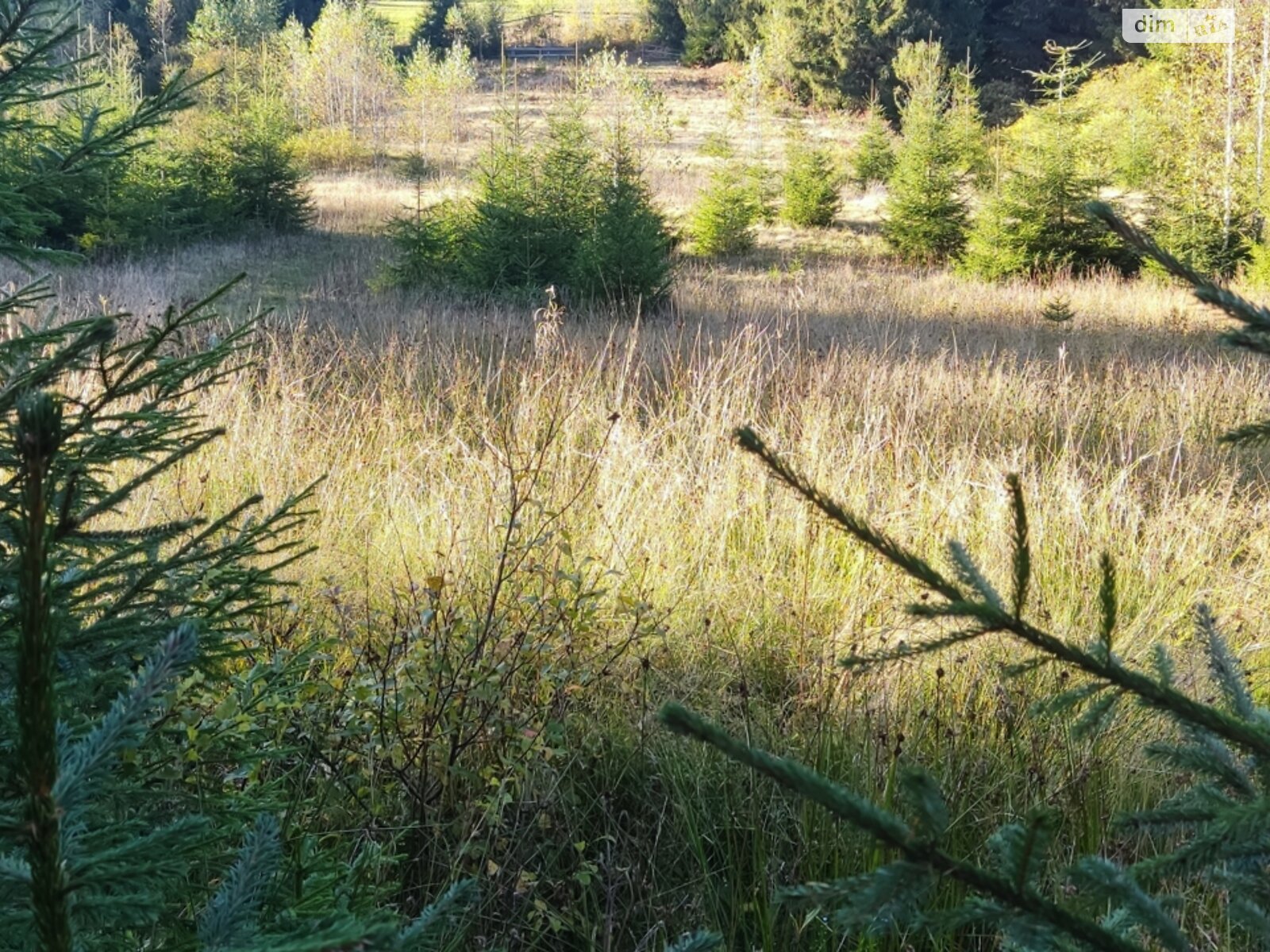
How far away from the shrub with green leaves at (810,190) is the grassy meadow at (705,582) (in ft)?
47.3

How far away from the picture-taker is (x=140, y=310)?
8359 millimetres

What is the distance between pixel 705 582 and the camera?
10.9 ft

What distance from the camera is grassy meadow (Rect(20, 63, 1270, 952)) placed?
2217 millimetres

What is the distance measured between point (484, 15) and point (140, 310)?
145 feet

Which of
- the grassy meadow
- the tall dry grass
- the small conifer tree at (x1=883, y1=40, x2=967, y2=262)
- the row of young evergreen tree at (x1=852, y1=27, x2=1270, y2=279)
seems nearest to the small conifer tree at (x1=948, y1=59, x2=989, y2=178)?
the row of young evergreen tree at (x1=852, y1=27, x2=1270, y2=279)

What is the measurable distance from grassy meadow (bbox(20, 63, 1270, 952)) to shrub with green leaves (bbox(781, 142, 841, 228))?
567 inches

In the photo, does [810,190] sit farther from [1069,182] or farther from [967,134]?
[1069,182]

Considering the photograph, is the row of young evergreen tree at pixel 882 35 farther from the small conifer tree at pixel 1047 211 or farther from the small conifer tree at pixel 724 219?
the small conifer tree at pixel 1047 211

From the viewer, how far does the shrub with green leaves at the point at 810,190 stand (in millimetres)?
20766

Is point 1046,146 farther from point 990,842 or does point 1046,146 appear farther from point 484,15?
point 484,15

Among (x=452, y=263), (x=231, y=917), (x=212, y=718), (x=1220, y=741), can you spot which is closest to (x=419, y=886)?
(x=212, y=718)

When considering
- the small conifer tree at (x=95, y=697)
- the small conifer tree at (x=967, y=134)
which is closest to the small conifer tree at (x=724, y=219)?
the small conifer tree at (x=967, y=134)

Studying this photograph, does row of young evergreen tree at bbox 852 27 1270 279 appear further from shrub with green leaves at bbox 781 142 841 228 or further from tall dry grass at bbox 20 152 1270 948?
tall dry grass at bbox 20 152 1270 948

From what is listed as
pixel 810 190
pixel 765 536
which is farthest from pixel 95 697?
pixel 810 190
